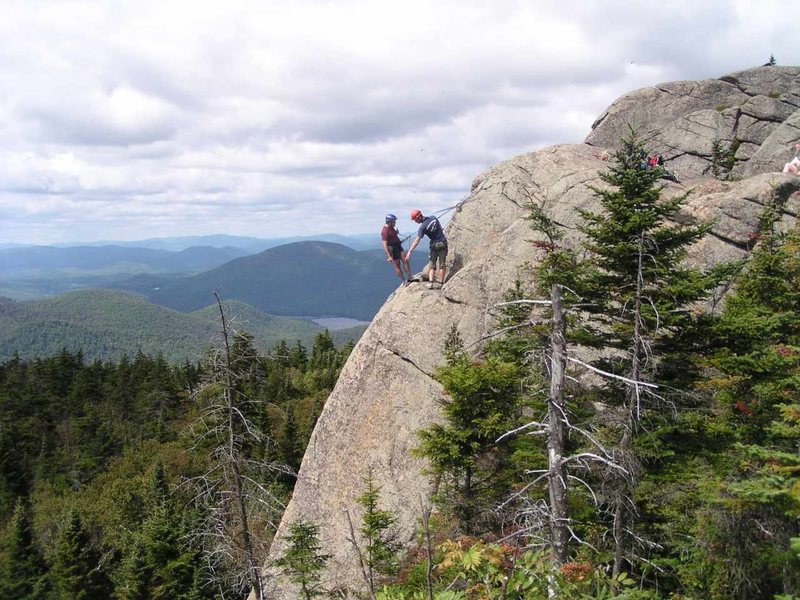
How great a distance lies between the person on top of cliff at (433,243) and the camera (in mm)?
18938

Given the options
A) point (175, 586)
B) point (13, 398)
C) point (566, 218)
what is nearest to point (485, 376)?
point (566, 218)

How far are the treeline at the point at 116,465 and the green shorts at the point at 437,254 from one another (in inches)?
322

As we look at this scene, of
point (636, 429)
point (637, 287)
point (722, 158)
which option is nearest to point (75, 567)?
point (636, 429)

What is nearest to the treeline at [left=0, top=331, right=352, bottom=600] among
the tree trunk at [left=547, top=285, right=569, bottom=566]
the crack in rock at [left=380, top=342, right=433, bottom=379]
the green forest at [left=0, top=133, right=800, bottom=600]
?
the green forest at [left=0, top=133, right=800, bottom=600]

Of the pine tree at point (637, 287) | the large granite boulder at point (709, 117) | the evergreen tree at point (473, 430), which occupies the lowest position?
the evergreen tree at point (473, 430)

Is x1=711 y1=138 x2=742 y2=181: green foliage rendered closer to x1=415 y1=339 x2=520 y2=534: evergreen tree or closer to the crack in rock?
the crack in rock

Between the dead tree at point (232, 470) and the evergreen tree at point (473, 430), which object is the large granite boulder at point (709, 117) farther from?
the dead tree at point (232, 470)

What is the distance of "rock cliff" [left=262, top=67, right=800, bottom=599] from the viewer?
19500 mm

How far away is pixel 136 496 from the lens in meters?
46.7

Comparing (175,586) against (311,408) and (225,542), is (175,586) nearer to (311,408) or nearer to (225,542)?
(225,542)

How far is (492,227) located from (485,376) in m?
10.6

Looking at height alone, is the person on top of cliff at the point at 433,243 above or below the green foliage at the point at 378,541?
above

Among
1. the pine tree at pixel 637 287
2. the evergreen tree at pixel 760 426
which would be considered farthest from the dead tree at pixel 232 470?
the evergreen tree at pixel 760 426

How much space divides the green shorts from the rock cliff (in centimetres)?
102
